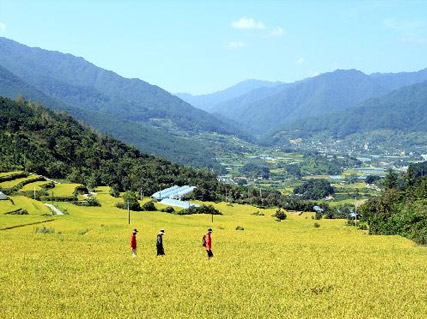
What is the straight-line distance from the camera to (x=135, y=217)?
72000 mm

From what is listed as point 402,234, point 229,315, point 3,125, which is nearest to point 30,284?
point 229,315

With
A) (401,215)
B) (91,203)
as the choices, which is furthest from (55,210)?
(401,215)

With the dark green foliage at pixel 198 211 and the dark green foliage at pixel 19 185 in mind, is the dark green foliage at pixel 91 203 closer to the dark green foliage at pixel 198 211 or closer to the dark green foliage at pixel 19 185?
the dark green foliage at pixel 19 185

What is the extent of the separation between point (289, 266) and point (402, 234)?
108 ft

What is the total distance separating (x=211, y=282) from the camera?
22984 mm

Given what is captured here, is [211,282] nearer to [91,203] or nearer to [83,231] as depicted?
[83,231]

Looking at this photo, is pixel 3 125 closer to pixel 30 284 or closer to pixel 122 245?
pixel 122 245

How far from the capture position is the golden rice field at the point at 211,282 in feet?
61.2

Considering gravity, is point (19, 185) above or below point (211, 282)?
above

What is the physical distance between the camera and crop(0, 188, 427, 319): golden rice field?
734 inches

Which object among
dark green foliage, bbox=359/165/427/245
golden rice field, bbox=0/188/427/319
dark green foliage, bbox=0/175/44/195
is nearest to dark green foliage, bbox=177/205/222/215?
dark green foliage, bbox=359/165/427/245

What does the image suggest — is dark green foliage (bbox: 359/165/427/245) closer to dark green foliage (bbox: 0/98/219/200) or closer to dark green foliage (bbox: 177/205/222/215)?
dark green foliage (bbox: 177/205/222/215)

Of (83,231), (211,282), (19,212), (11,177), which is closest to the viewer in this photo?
(211,282)

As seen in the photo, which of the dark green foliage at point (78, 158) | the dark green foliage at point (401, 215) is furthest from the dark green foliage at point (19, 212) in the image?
the dark green foliage at point (78, 158)
